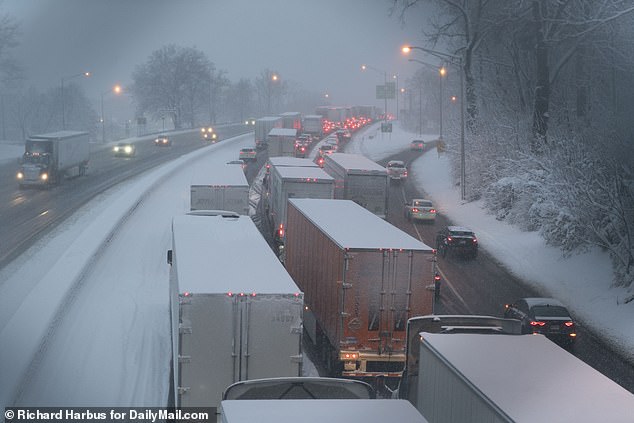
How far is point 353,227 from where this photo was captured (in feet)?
72.3

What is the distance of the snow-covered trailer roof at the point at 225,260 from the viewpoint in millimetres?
15391

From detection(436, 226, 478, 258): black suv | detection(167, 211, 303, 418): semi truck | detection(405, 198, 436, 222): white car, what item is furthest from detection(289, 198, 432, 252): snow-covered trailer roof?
detection(405, 198, 436, 222): white car

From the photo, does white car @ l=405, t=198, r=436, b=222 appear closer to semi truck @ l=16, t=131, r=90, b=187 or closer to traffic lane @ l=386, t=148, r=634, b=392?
traffic lane @ l=386, t=148, r=634, b=392

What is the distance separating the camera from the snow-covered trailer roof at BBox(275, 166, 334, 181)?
3534 cm

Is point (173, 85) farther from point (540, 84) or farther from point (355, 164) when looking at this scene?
point (355, 164)

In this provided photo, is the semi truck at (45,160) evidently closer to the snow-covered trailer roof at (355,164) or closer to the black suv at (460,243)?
the snow-covered trailer roof at (355,164)

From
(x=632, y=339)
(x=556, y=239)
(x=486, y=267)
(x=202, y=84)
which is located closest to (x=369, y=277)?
(x=632, y=339)

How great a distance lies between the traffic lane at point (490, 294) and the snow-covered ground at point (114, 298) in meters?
0.84

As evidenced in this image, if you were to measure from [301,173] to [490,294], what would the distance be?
1098 centimetres

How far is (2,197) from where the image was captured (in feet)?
173

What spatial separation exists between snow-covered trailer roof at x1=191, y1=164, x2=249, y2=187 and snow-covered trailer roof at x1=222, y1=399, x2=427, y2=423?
93.5 ft

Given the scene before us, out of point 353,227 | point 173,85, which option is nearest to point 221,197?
point 353,227

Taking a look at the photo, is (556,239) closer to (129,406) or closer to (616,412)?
(129,406)

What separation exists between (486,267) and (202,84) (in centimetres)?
13979
